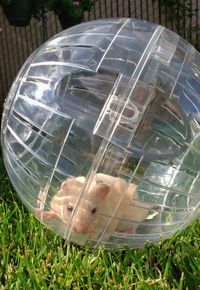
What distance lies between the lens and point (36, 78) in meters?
1.63

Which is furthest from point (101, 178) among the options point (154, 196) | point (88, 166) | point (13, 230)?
point (13, 230)

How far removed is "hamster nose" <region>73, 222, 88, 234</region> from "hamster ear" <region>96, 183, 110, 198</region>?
123 mm

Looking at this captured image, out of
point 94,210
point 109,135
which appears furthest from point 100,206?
point 109,135

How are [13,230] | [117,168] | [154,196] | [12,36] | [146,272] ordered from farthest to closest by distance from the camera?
[12,36] → [13,230] → [146,272] → [154,196] → [117,168]

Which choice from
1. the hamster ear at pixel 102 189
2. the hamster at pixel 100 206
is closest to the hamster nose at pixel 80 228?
the hamster at pixel 100 206

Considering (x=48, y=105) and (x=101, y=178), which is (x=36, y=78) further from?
(x=101, y=178)

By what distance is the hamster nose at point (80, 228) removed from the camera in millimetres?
1586

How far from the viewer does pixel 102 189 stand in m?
1.51

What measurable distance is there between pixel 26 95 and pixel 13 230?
66 centimetres

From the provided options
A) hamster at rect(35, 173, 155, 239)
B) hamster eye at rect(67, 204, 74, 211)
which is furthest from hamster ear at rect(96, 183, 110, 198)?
hamster eye at rect(67, 204, 74, 211)

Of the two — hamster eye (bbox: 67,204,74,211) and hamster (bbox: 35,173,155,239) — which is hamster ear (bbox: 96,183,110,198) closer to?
hamster (bbox: 35,173,155,239)

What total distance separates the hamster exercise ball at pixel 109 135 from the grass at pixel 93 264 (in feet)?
0.29

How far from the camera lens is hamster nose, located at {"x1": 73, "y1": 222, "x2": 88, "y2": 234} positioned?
1.59m

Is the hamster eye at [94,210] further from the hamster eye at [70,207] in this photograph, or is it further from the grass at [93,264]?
the grass at [93,264]
